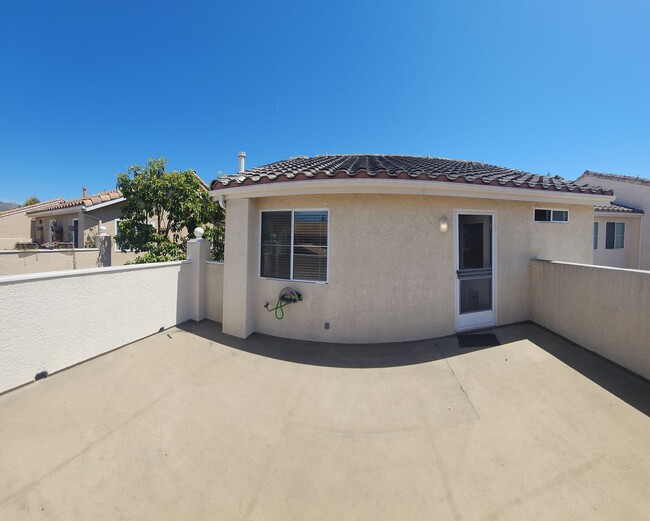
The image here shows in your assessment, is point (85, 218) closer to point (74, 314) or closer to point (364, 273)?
point (74, 314)

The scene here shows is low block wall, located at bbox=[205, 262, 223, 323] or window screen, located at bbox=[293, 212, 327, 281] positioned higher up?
window screen, located at bbox=[293, 212, 327, 281]

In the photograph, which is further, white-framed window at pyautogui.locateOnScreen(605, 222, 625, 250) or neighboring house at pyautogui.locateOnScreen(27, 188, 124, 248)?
white-framed window at pyautogui.locateOnScreen(605, 222, 625, 250)

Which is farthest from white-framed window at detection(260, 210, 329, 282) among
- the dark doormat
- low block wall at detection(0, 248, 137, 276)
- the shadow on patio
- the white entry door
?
low block wall at detection(0, 248, 137, 276)

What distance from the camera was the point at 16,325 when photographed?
3736 mm

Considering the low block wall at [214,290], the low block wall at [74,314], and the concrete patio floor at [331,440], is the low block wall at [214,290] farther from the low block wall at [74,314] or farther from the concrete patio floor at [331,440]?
the concrete patio floor at [331,440]

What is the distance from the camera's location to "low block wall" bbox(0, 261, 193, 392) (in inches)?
147

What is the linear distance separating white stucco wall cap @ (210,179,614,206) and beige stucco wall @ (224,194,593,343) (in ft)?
0.76

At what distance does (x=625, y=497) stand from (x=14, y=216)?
34.6m

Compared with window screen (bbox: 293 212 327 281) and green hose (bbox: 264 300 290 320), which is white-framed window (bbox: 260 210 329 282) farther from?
green hose (bbox: 264 300 290 320)

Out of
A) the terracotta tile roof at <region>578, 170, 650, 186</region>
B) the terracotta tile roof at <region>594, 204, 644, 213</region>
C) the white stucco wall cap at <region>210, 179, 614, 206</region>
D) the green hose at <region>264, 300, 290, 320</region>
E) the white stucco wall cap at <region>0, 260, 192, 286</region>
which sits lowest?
the green hose at <region>264, 300, 290, 320</region>

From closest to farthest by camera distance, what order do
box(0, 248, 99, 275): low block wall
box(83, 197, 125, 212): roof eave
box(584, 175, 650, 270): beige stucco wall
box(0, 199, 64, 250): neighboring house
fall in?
box(0, 248, 99, 275): low block wall → box(83, 197, 125, 212): roof eave → box(584, 175, 650, 270): beige stucco wall → box(0, 199, 64, 250): neighboring house

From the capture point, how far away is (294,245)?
5.76 metres

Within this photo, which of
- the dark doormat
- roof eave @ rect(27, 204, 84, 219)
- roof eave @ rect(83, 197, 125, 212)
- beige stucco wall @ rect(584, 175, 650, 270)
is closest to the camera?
the dark doormat

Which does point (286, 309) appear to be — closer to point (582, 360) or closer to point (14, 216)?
point (582, 360)
